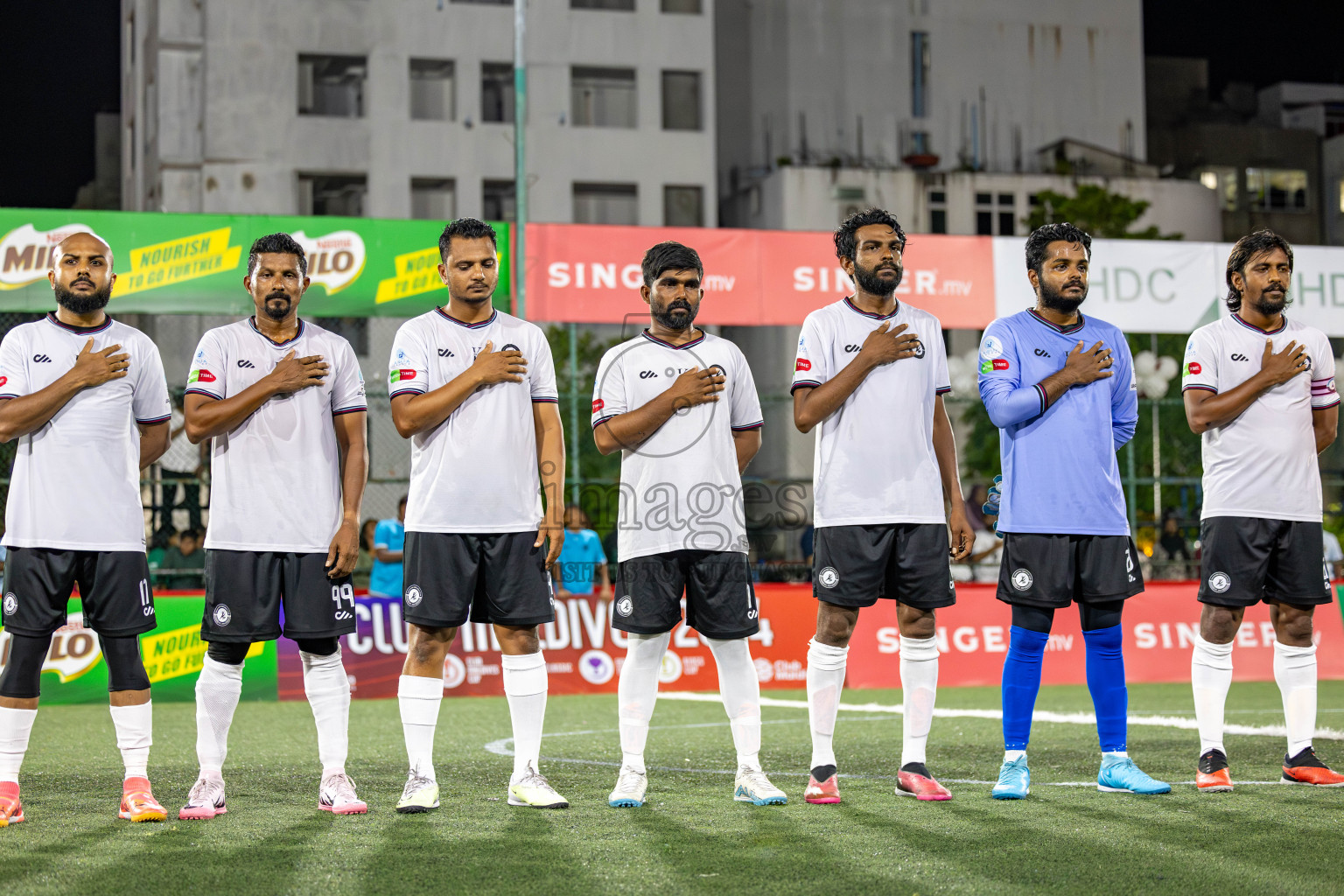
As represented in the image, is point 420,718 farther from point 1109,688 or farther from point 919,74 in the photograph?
point 919,74

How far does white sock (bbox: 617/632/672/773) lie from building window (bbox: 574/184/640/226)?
1353 inches

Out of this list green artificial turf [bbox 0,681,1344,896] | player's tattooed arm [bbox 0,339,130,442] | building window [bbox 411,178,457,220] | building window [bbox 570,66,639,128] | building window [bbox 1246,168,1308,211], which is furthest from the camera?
building window [bbox 1246,168,1308,211]

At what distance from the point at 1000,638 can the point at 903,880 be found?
976cm

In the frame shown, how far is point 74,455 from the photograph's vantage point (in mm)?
5879

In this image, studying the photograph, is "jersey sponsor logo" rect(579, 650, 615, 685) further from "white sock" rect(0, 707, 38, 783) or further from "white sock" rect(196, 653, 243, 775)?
"white sock" rect(0, 707, 38, 783)

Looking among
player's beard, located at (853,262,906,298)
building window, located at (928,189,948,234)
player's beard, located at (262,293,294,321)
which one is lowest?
player's beard, located at (262,293,294,321)

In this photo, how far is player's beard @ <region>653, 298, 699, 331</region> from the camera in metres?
6.20

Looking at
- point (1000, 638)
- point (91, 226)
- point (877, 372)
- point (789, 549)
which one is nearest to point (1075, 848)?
point (877, 372)

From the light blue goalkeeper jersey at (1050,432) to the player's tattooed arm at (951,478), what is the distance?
20 cm

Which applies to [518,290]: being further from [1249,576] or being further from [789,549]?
[1249,576]

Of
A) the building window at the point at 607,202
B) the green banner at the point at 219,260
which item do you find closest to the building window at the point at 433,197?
the building window at the point at 607,202

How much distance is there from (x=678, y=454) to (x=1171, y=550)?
42.5 ft

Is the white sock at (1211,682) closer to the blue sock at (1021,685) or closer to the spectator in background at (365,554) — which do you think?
the blue sock at (1021,685)

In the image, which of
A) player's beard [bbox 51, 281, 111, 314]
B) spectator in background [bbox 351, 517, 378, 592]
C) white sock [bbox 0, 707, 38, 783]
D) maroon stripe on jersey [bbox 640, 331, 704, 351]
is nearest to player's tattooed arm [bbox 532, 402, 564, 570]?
maroon stripe on jersey [bbox 640, 331, 704, 351]
